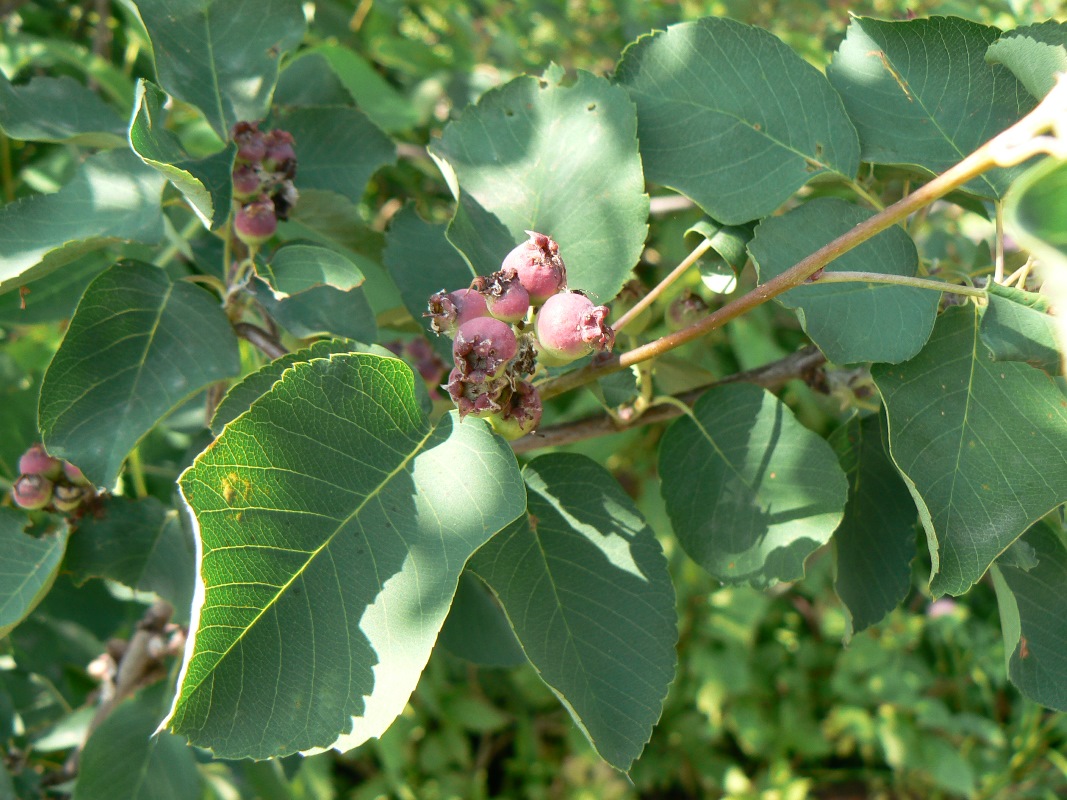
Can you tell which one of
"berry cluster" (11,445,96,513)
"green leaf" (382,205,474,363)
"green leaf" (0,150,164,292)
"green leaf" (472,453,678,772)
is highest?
"green leaf" (0,150,164,292)

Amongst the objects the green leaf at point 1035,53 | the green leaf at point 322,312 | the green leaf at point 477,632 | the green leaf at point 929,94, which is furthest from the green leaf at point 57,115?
the green leaf at point 1035,53

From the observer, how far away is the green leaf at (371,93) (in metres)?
1.77

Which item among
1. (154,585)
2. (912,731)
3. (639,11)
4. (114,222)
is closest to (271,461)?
(114,222)

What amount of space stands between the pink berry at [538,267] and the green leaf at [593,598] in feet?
0.70

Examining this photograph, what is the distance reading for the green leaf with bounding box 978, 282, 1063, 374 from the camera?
0.71m

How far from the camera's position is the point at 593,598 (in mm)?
852

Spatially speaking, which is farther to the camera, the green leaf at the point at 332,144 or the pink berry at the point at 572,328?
the green leaf at the point at 332,144

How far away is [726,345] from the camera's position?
2.96m

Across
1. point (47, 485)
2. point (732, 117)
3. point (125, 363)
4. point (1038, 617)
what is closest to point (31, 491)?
point (47, 485)

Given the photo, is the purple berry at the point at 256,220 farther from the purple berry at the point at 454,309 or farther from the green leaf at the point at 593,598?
the green leaf at the point at 593,598

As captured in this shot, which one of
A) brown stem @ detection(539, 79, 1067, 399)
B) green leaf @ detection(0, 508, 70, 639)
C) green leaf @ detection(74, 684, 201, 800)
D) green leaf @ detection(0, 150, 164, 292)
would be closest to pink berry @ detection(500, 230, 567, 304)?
brown stem @ detection(539, 79, 1067, 399)

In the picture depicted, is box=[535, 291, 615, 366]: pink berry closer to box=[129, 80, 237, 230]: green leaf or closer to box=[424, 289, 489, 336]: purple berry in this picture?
box=[424, 289, 489, 336]: purple berry

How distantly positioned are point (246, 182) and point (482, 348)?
435 mm

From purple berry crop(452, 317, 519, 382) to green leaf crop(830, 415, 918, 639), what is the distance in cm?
44
